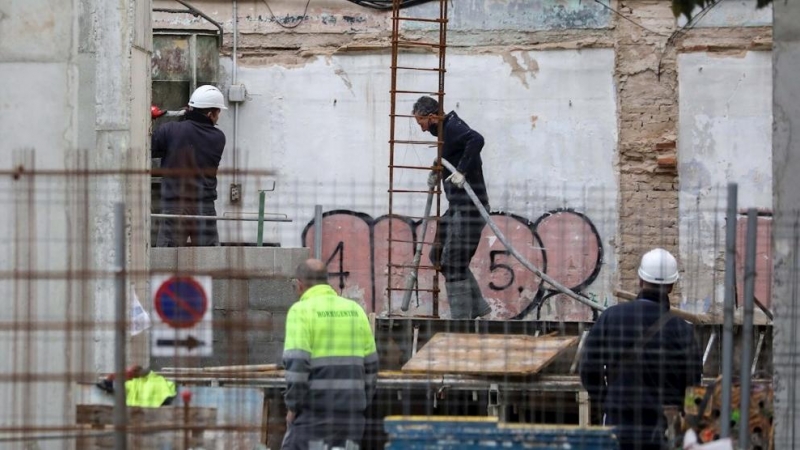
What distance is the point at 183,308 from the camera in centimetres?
801

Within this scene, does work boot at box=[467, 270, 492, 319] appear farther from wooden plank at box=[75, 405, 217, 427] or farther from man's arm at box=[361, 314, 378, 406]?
wooden plank at box=[75, 405, 217, 427]

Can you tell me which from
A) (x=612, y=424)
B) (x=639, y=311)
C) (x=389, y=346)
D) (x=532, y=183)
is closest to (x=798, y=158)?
(x=639, y=311)

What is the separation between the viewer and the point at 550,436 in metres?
7.96

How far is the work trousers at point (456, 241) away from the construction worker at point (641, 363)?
396 centimetres

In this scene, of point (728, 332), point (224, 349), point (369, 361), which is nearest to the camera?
point (728, 332)

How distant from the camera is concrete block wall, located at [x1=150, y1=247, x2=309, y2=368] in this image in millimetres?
10664

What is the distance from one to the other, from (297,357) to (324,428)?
47 centimetres

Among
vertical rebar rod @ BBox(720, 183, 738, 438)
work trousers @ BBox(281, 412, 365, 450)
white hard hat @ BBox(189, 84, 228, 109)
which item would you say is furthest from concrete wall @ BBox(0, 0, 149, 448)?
vertical rebar rod @ BBox(720, 183, 738, 438)

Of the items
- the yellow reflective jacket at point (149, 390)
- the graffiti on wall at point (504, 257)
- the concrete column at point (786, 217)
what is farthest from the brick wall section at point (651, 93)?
the yellow reflective jacket at point (149, 390)

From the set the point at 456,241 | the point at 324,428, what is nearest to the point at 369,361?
the point at 324,428

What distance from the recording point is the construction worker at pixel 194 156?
34.1 feet

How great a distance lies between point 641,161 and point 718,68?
1.47m

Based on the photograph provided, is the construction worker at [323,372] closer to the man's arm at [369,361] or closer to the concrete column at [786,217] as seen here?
the man's arm at [369,361]

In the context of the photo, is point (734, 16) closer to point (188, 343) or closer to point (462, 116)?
point (462, 116)
